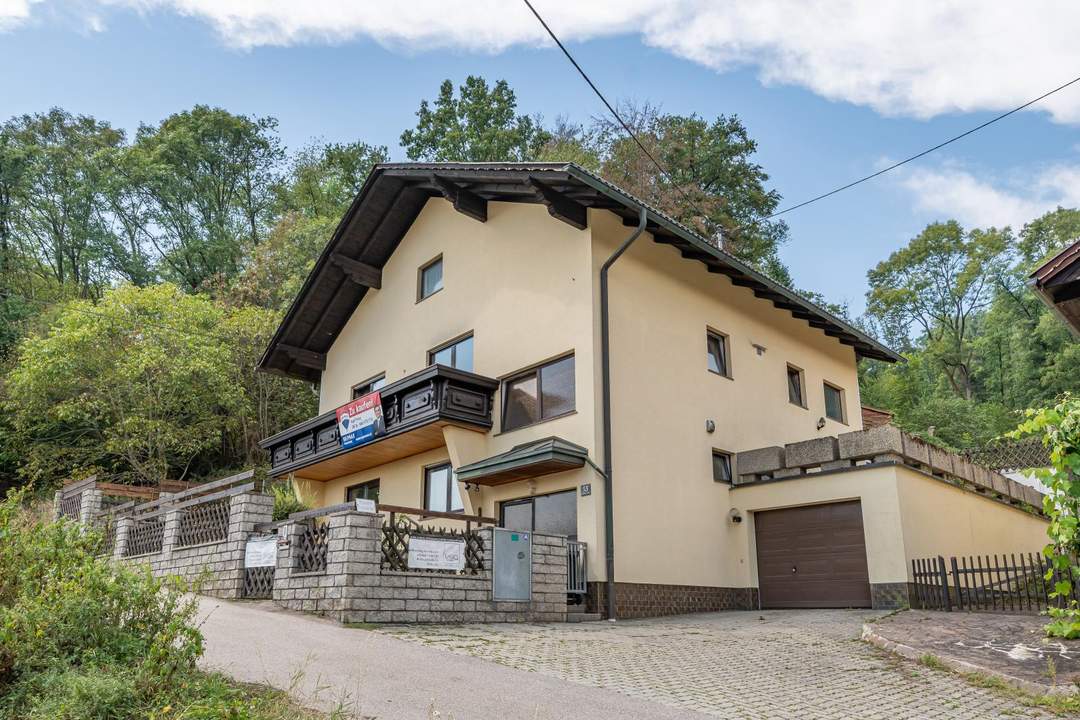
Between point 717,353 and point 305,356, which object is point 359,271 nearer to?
point 305,356

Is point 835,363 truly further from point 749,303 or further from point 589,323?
point 589,323

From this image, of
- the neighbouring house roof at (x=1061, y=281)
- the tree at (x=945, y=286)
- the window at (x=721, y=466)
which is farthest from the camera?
the tree at (x=945, y=286)

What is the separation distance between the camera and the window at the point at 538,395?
1439 centimetres

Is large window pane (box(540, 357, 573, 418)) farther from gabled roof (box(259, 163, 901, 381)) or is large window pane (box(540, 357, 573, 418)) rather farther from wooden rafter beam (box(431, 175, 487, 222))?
wooden rafter beam (box(431, 175, 487, 222))

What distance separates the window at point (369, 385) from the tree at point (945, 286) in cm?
3132

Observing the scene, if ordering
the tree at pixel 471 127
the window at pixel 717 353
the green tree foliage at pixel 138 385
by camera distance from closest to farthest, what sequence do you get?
the window at pixel 717 353
the green tree foliage at pixel 138 385
the tree at pixel 471 127

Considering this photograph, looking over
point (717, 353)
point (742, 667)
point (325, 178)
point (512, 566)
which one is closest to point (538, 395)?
point (512, 566)

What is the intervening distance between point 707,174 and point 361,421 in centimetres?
1999

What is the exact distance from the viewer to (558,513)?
1401cm

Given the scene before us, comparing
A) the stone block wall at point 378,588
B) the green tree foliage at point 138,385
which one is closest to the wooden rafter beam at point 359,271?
the green tree foliage at point 138,385

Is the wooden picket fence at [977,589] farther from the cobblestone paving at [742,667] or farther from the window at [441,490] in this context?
the window at [441,490]

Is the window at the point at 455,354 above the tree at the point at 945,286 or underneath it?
underneath

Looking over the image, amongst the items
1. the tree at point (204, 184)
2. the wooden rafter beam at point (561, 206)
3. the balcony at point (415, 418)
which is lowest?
the balcony at point (415, 418)

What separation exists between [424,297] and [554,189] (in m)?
5.44
